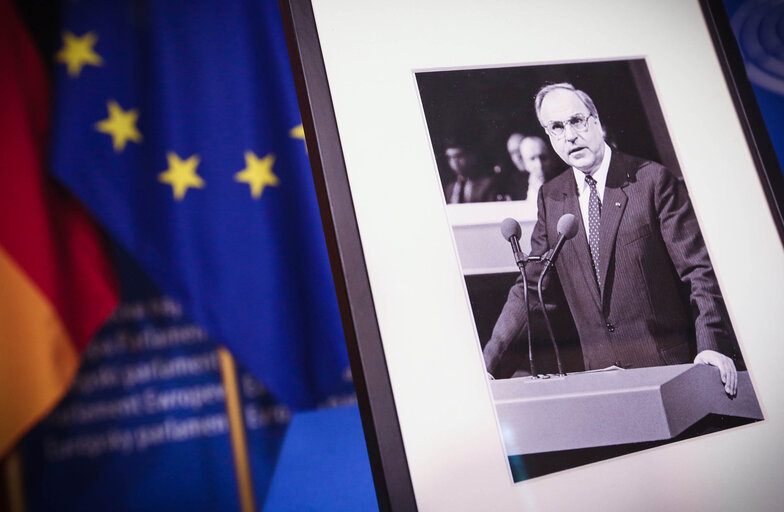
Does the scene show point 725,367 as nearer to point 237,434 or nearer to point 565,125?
point 565,125

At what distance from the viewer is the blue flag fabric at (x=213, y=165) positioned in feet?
3.85

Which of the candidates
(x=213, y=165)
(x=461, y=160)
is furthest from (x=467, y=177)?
(x=213, y=165)

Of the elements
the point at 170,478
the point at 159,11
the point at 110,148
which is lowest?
the point at 170,478

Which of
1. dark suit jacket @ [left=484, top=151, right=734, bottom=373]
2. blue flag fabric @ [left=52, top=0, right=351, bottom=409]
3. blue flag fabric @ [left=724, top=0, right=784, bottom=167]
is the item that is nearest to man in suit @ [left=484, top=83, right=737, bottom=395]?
dark suit jacket @ [left=484, top=151, right=734, bottom=373]

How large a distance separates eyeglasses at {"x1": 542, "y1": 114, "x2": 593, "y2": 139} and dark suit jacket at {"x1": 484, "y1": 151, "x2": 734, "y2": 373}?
4 centimetres

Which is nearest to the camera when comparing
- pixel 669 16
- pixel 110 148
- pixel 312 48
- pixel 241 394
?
pixel 312 48

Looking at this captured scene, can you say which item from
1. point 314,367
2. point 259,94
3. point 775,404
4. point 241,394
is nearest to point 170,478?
point 241,394

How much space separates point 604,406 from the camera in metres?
0.40

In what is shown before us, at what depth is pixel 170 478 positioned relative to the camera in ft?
4.08

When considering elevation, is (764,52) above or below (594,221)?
above

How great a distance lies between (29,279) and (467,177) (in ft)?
3.53

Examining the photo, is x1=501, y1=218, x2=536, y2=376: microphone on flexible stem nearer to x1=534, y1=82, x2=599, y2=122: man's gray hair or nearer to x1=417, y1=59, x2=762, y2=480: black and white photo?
x1=417, y1=59, x2=762, y2=480: black and white photo

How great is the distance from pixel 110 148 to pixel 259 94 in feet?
1.16

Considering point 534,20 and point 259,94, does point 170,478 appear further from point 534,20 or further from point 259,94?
point 534,20
